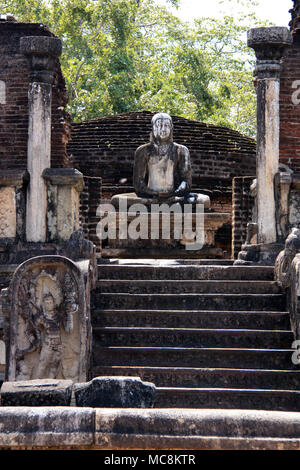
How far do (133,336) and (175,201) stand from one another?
157 inches

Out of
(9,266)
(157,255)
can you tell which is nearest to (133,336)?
(9,266)

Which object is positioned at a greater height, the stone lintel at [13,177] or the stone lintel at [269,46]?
the stone lintel at [269,46]

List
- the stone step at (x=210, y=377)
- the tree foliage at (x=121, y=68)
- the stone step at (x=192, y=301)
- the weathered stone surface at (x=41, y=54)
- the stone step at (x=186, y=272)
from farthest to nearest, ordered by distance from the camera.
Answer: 1. the tree foliage at (x=121, y=68)
2. the weathered stone surface at (x=41, y=54)
3. the stone step at (x=186, y=272)
4. the stone step at (x=192, y=301)
5. the stone step at (x=210, y=377)

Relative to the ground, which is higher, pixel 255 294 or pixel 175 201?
pixel 175 201

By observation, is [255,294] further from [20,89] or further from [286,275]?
[20,89]

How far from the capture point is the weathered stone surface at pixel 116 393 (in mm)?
5199

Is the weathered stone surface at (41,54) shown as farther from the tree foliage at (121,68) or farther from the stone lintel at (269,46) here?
the tree foliage at (121,68)

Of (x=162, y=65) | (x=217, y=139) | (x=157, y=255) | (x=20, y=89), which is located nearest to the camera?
(x=20, y=89)

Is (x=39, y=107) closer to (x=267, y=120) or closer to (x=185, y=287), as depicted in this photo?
(x=267, y=120)

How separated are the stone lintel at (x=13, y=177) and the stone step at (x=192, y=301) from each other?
6.46ft

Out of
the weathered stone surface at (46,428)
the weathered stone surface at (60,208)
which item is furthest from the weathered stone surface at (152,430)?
the weathered stone surface at (60,208)

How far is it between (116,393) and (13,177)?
5.08 m

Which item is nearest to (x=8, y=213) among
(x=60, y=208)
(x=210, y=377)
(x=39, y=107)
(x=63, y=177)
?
(x=60, y=208)

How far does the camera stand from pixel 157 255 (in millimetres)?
11852
